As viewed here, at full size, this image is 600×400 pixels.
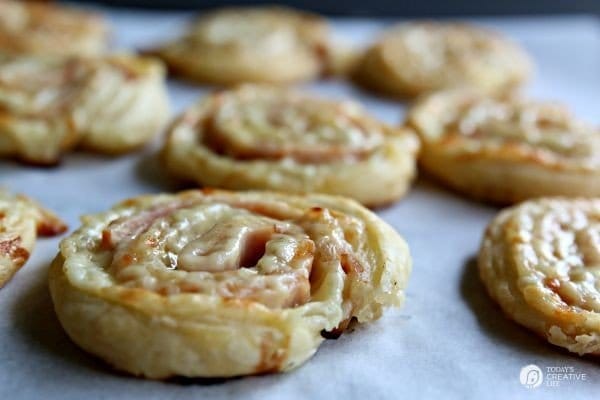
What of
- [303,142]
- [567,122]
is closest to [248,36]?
[303,142]

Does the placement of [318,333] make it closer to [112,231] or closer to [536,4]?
[112,231]

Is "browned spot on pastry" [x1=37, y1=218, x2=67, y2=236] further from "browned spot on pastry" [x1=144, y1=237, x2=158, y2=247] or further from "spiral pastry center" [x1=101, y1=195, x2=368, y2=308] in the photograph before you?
"browned spot on pastry" [x1=144, y1=237, x2=158, y2=247]

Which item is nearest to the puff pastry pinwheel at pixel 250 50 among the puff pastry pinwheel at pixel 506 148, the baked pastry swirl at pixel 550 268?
the puff pastry pinwheel at pixel 506 148

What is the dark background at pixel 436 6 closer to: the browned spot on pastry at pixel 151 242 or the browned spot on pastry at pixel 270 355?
the browned spot on pastry at pixel 151 242

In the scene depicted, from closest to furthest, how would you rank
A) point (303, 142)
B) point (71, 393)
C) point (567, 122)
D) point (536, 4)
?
point (71, 393)
point (303, 142)
point (567, 122)
point (536, 4)

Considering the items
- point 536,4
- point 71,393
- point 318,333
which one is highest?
point 536,4

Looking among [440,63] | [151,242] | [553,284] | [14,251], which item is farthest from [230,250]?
[440,63]
